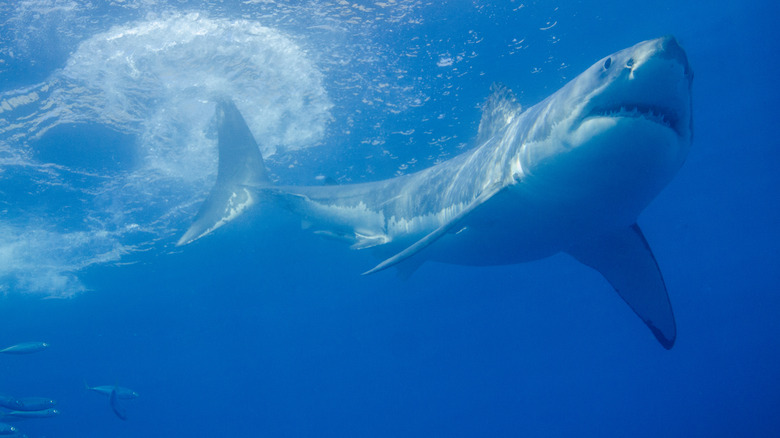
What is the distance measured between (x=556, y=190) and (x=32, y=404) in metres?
13.6

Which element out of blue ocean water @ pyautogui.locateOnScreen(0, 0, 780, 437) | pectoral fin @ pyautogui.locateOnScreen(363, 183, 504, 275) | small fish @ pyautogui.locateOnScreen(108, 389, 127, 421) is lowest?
pectoral fin @ pyautogui.locateOnScreen(363, 183, 504, 275)

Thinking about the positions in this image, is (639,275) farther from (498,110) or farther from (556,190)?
(498,110)

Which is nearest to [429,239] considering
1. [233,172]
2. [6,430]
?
[233,172]

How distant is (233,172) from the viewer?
10305 millimetres

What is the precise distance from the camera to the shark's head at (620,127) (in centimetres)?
275

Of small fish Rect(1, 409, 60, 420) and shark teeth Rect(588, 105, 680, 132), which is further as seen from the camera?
small fish Rect(1, 409, 60, 420)

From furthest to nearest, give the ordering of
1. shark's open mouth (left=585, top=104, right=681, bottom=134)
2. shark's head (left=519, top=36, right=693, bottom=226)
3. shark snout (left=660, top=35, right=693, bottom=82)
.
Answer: shark's open mouth (left=585, top=104, right=681, bottom=134)
shark's head (left=519, top=36, right=693, bottom=226)
shark snout (left=660, top=35, right=693, bottom=82)

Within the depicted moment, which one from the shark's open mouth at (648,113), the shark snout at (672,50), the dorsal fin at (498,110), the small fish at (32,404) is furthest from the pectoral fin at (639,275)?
the small fish at (32,404)

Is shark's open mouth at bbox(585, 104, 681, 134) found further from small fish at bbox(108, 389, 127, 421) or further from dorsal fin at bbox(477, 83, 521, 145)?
small fish at bbox(108, 389, 127, 421)

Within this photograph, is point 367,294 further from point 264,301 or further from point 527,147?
point 527,147


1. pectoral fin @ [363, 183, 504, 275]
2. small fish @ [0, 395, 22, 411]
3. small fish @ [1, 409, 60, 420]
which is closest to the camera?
pectoral fin @ [363, 183, 504, 275]

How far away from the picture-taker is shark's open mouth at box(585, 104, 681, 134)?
2963mm

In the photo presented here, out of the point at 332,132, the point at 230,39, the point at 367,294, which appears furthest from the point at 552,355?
the point at 230,39

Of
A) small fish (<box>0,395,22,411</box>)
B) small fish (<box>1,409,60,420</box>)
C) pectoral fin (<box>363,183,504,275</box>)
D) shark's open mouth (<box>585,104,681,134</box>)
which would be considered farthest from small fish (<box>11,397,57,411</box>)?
shark's open mouth (<box>585,104,681,134</box>)
